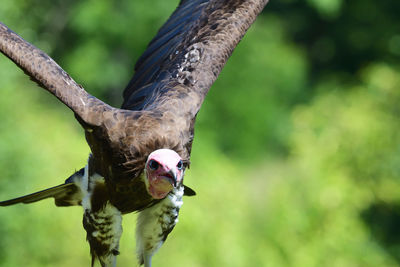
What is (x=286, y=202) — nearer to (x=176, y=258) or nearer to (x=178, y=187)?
(x=176, y=258)

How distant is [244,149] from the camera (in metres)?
21.6

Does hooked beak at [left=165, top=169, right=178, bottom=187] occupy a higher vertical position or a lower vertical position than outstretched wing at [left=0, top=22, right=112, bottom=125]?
higher

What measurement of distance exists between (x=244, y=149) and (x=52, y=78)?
1659 cm

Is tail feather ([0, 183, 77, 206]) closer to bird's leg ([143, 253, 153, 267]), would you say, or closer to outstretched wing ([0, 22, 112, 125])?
bird's leg ([143, 253, 153, 267])

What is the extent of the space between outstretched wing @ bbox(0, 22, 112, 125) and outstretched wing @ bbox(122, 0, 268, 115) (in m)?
0.50

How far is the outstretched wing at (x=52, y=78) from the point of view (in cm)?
501

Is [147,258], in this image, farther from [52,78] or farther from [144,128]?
[52,78]

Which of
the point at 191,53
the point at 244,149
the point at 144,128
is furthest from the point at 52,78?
the point at 244,149

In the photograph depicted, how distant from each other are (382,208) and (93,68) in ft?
26.4

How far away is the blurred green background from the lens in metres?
10.7

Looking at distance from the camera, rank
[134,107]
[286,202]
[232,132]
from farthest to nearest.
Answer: [232,132]
[286,202]
[134,107]

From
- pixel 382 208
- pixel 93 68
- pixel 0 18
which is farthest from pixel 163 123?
pixel 93 68

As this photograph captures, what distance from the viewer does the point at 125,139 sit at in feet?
16.3

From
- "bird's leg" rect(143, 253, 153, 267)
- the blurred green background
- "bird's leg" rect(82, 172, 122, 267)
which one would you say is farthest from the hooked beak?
the blurred green background
